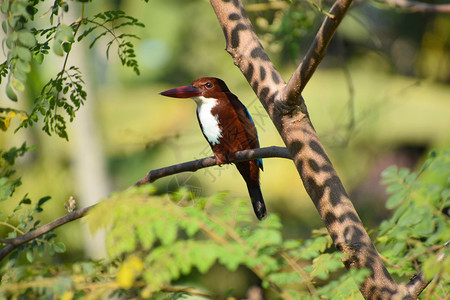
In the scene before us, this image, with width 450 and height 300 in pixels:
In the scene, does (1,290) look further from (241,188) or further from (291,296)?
(241,188)

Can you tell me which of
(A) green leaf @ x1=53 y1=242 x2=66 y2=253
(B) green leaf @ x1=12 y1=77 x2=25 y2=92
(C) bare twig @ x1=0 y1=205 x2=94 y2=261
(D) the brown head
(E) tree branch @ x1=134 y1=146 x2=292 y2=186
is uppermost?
(B) green leaf @ x1=12 y1=77 x2=25 y2=92

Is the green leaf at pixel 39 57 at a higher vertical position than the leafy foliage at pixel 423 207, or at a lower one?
higher

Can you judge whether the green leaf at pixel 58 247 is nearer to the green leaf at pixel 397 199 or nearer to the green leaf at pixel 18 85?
the green leaf at pixel 18 85

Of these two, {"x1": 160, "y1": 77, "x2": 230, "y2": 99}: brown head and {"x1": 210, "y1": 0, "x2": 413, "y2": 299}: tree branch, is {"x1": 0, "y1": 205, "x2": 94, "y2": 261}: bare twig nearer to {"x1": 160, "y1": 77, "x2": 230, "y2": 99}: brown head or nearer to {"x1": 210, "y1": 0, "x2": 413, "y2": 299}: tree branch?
{"x1": 210, "y1": 0, "x2": 413, "y2": 299}: tree branch

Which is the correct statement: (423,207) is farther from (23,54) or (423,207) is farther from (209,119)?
(209,119)

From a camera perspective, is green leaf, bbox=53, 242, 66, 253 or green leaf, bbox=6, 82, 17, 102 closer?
green leaf, bbox=6, 82, 17, 102

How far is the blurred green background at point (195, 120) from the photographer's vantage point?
7.86 meters

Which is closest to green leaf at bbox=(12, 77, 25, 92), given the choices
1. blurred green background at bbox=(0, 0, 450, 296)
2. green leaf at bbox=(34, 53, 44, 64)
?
green leaf at bbox=(34, 53, 44, 64)

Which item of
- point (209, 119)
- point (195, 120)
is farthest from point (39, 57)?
point (195, 120)

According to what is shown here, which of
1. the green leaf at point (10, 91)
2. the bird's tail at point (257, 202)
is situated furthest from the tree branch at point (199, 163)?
the bird's tail at point (257, 202)

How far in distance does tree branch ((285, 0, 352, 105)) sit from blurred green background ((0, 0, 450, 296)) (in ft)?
16.3

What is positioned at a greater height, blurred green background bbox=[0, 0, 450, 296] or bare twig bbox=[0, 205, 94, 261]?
bare twig bbox=[0, 205, 94, 261]

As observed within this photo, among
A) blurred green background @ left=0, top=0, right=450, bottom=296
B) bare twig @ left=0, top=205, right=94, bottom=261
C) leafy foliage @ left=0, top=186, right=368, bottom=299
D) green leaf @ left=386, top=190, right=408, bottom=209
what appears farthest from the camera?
blurred green background @ left=0, top=0, right=450, bottom=296

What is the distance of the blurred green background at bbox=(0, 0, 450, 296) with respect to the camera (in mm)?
7863
